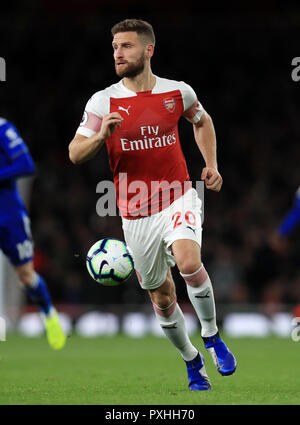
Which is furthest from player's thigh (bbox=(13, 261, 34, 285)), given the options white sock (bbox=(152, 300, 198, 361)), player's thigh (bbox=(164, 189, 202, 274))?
player's thigh (bbox=(164, 189, 202, 274))

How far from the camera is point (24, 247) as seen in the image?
24.9ft

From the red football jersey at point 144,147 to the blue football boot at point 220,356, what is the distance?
100 centimetres

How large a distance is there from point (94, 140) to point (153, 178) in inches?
26.7

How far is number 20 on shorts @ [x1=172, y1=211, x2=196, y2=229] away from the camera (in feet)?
19.4

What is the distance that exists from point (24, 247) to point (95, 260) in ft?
5.34

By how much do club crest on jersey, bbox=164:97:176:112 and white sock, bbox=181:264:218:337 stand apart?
1166 millimetres

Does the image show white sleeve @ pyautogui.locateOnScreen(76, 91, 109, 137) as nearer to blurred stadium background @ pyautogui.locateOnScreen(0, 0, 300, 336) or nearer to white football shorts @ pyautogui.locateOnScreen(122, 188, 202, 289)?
white football shorts @ pyautogui.locateOnScreen(122, 188, 202, 289)

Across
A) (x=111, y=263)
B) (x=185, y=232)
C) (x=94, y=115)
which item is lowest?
(x=111, y=263)

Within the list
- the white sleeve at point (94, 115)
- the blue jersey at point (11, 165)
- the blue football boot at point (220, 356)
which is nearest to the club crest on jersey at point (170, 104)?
the white sleeve at point (94, 115)

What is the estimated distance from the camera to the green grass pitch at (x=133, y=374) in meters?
5.52

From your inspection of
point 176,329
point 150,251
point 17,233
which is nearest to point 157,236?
point 150,251

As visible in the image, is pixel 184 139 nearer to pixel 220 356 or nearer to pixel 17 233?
pixel 17 233

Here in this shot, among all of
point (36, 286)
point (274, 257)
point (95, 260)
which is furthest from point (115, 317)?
point (95, 260)

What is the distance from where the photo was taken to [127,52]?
6.04m
